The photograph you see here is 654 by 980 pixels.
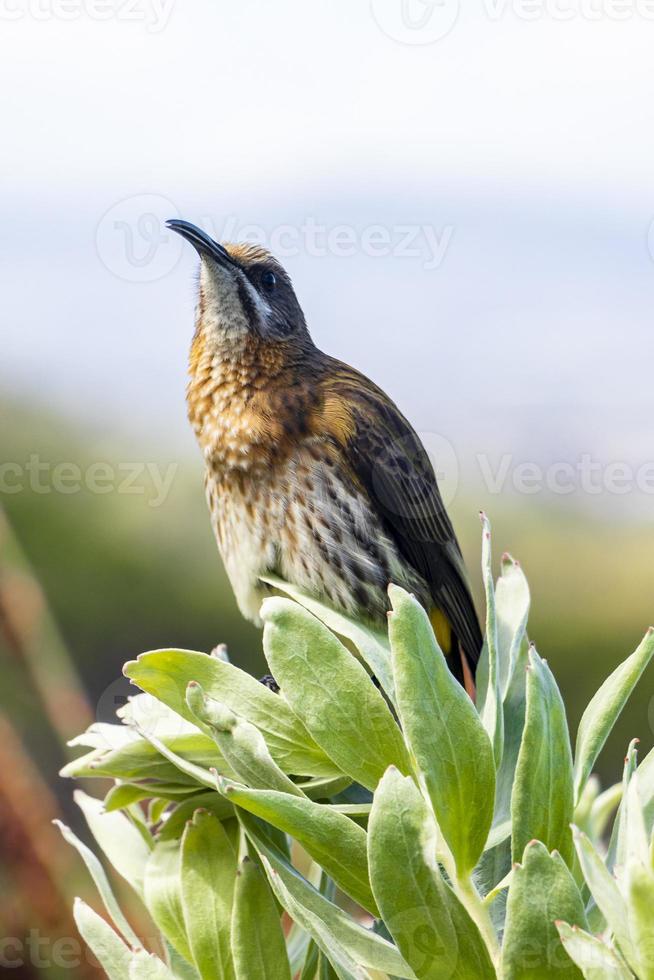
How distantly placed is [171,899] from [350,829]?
168 millimetres

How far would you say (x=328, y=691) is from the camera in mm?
545

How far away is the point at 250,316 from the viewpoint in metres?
1.38

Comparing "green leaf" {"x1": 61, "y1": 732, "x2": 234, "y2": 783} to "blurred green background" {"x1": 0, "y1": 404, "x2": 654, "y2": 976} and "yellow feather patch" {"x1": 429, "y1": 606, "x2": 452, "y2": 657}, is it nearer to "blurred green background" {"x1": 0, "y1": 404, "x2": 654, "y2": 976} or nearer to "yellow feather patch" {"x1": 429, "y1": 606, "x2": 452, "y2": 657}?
"yellow feather patch" {"x1": 429, "y1": 606, "x2": 452, "y2": 657}

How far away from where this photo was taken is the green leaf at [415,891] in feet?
1.54

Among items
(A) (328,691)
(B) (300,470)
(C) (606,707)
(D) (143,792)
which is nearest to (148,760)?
(D) (143,792)

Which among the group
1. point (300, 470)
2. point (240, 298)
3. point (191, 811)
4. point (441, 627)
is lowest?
point (441, 627)

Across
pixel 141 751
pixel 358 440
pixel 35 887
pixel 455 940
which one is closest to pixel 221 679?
pixel 141 751

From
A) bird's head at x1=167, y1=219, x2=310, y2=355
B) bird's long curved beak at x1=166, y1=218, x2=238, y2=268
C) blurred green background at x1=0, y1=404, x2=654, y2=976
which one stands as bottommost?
blurred green background at x1=0, y1=404, x2=654, y2=976

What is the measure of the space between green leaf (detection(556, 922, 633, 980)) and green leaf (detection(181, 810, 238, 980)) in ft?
0.73

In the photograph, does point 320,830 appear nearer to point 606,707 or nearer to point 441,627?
point 606,707

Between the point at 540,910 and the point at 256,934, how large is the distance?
17 centimetres

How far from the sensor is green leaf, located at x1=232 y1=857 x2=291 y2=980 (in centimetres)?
55

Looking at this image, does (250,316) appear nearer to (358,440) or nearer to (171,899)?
(358,440)

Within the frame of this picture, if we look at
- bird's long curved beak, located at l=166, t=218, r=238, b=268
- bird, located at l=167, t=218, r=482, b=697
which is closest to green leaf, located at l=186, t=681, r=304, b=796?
bird, located at l=167, t=218, r=482, b=697
